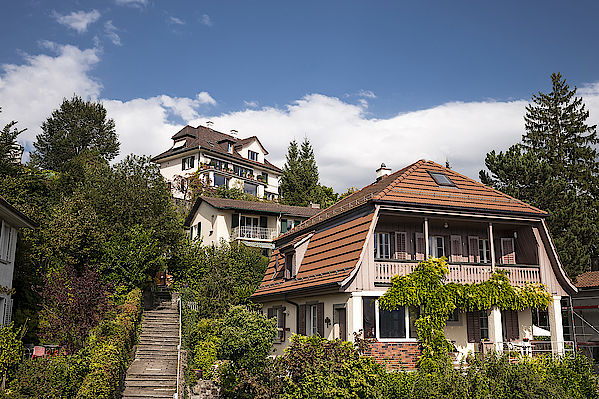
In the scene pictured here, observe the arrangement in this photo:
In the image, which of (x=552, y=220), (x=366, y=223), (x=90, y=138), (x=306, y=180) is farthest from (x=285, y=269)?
(x=90, y=138)

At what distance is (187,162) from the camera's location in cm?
6297

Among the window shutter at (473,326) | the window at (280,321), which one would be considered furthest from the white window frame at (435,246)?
the window at (280,321)

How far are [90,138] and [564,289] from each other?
5706cm

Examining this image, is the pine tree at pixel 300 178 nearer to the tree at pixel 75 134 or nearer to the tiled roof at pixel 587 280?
the tree at pixel 75 134

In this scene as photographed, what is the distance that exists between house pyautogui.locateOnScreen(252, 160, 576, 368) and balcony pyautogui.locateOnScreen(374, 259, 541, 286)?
0.04m

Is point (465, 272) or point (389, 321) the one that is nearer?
point (389, 321)

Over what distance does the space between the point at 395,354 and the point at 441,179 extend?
8.53 metres

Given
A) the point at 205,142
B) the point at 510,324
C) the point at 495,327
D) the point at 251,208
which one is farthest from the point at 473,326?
the point at 205,142

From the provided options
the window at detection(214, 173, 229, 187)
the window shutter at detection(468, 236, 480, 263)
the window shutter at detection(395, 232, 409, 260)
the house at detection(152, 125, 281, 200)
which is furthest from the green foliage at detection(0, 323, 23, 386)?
the window at detection(214, 173, 229, 187)

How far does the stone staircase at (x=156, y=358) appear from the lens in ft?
63.3

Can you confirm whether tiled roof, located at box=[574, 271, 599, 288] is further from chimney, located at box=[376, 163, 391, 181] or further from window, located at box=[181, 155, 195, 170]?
window, located at box=[181, 155, 195, 170]

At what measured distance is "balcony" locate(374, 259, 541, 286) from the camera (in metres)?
20.4

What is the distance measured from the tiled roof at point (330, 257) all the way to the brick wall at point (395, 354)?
106 inches

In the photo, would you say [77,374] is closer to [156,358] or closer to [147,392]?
[147,392]
